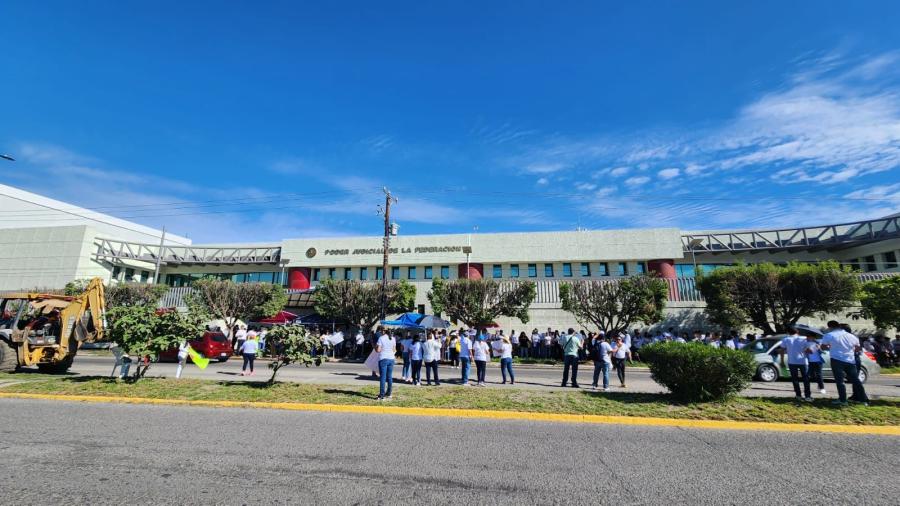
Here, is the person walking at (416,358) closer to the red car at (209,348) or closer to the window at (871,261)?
the red car at (209,348)

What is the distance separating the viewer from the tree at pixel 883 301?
20.1 m

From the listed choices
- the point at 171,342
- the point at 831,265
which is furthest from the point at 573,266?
the point at 171,342

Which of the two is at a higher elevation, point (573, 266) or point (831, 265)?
point (573, 266)

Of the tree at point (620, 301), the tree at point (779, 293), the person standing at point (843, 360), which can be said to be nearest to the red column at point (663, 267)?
the tree at point (779, 293)

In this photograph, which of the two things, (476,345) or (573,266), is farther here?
(573,266)

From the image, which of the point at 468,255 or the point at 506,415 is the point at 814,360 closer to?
the point at 506,415

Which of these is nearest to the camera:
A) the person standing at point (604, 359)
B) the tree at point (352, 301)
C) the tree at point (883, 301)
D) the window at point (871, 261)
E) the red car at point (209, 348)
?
the person standing at point (604, 359)

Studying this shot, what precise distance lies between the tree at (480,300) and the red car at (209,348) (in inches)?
456

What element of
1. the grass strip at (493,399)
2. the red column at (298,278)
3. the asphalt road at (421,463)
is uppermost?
the red column at (298,278)

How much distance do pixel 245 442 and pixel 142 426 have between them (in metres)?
2.21

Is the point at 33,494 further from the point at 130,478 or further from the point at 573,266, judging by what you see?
the point at 573,266

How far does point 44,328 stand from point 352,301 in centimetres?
1498

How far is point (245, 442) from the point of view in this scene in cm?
590

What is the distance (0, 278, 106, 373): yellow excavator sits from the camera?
11852 millimetres
